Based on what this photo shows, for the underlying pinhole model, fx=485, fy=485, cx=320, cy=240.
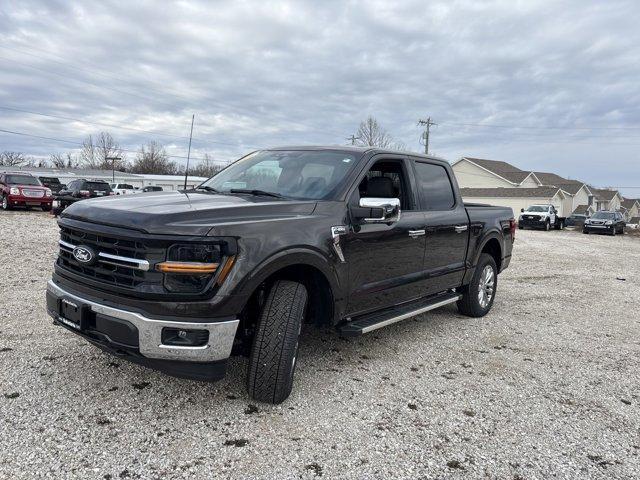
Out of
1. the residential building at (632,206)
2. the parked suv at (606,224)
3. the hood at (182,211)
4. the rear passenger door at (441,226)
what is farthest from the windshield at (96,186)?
the residential building at (632,206)

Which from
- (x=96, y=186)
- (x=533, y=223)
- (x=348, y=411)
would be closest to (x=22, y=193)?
(x=96, y=186)

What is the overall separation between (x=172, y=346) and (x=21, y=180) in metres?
22.8

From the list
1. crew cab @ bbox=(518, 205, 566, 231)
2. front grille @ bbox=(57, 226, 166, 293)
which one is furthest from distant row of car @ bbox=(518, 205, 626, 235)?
front grille @ bbox=(57, 226, 166, 293)

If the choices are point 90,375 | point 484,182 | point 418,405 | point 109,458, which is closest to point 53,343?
point 90,375

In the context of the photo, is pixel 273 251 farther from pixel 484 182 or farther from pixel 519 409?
pixel 484 182

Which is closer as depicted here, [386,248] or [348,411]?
[348,411]

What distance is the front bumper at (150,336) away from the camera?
112 inches

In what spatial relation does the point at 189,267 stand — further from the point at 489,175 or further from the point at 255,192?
the point at 489,175

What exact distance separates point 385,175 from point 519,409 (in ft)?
7.50

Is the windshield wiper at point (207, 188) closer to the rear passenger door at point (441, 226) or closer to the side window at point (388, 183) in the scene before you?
the side window at point (388, 183)

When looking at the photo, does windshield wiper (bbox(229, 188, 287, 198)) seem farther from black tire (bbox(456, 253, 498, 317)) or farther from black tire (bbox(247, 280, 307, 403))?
black tire (bbox(456, 253, 498, 317))

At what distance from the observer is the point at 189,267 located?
2.86m

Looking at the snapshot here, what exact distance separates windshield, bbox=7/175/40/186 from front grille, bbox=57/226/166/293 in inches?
843

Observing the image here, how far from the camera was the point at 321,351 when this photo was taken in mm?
4523
